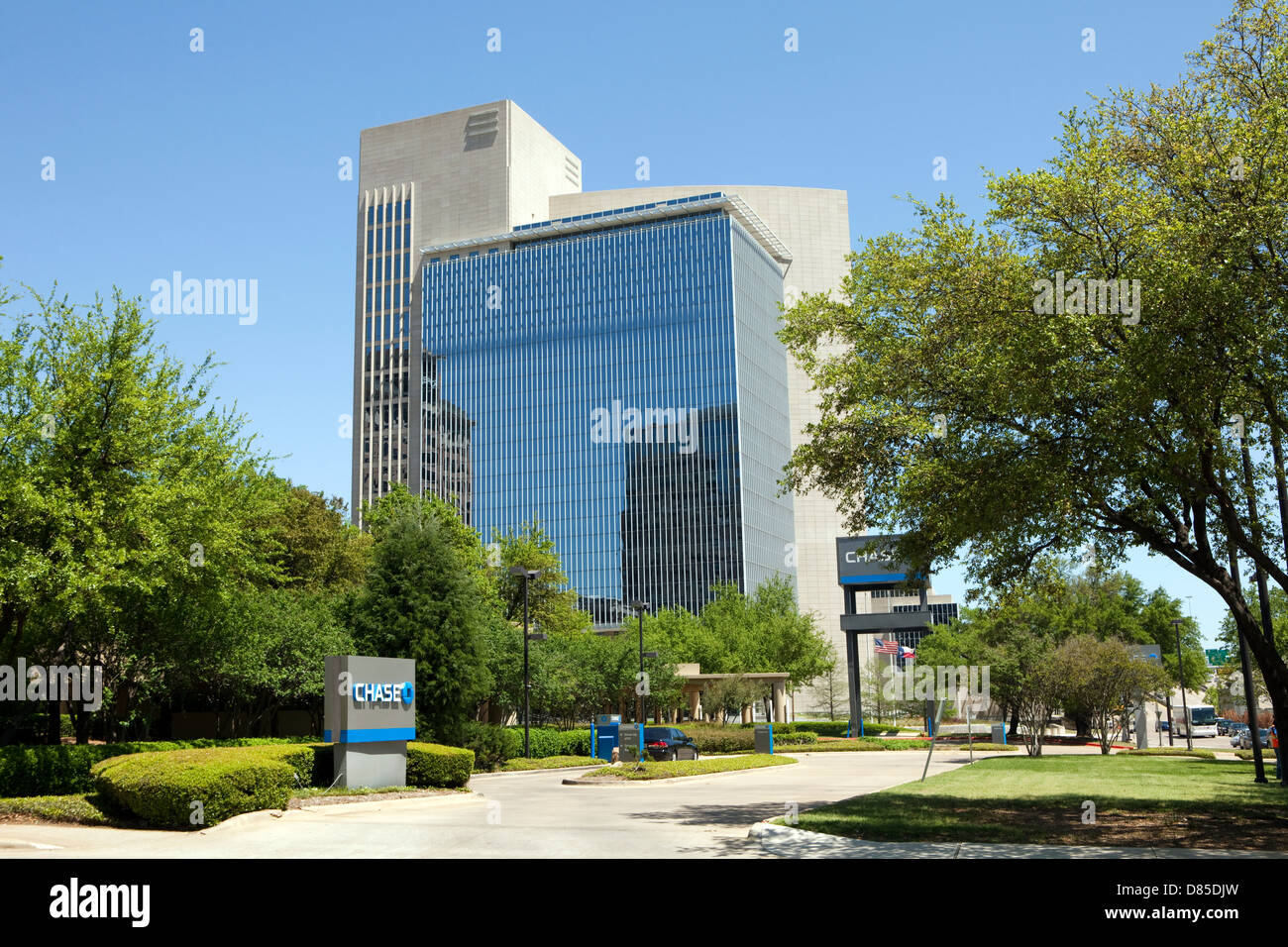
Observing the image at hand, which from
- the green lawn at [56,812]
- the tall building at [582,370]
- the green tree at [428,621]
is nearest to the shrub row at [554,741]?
the green tree at [428,621]

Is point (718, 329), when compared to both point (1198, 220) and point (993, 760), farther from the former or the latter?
point (1198, 220)

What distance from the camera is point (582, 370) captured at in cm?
13275

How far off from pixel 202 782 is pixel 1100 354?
52.6 feet

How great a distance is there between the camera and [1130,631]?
3157 inches

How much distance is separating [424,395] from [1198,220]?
132 m

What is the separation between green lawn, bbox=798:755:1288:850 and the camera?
14.9 m

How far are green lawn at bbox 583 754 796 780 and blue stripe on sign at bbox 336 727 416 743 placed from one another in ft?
23.7

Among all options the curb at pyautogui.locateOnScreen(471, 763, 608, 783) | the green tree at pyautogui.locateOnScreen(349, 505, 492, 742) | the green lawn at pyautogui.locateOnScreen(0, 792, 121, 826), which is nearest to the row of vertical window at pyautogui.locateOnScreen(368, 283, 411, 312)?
the curb at pyautogui.locateOnScreen(471, 763, 608, 783)

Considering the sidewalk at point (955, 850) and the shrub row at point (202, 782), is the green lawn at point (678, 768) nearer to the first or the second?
the shrub row at point (202, 782)

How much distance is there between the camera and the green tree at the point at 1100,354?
14695 millimetres

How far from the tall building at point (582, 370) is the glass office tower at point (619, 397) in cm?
24

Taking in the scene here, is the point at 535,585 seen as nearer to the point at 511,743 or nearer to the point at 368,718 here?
the point at 511,743

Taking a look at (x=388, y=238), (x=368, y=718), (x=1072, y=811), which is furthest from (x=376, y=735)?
(x=388, y=238)

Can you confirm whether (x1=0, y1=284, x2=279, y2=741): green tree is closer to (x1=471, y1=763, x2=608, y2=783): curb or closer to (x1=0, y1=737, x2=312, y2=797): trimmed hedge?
(x1=0, y1=737, x2=312, y2=797): trimmed hedge
